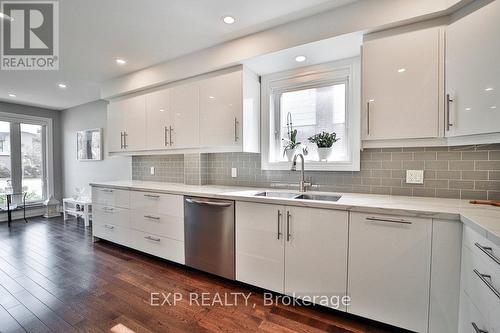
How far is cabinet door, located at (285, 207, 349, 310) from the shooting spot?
166cm

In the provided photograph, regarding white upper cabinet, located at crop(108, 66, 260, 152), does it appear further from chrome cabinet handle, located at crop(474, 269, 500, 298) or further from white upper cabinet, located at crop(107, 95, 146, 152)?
chrome cabinet handle, located at crop(474, 269, 500, 298)

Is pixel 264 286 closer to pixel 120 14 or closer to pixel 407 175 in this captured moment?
pixel 407 175

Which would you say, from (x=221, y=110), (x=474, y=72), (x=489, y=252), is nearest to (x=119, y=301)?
(x=221, y=110)

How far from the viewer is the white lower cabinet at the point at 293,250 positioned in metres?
1.67

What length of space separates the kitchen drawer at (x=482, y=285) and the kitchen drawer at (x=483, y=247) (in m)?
0.01

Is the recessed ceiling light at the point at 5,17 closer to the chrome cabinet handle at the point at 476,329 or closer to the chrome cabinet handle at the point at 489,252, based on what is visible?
the chrome cabinet handle at the point at 489,252

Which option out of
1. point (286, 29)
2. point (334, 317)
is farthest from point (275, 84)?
point (334, 317)

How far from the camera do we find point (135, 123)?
127 inches

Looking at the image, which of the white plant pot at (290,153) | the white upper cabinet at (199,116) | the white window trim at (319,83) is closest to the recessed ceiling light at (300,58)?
the white window trim at (319,83)

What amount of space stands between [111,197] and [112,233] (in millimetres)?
501

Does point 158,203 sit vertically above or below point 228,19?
below

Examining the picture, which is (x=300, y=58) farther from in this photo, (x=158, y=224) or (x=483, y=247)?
(x=158, y=224)

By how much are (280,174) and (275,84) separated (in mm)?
1031

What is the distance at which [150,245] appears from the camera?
2697 mm
